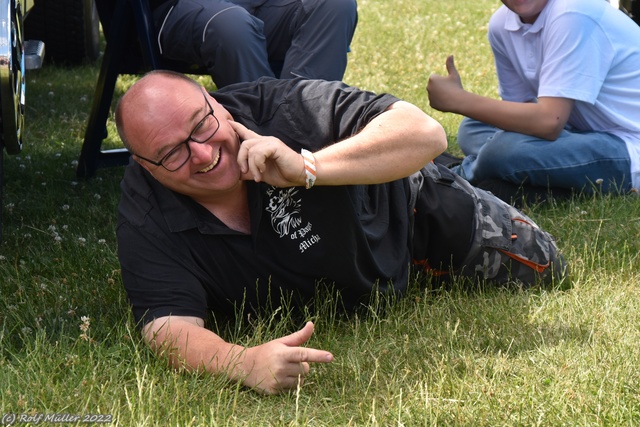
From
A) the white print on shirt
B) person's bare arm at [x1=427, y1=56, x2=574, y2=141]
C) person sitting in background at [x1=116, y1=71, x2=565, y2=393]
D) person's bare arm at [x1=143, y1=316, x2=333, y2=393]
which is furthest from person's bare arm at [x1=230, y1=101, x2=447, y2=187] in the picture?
person's bare arm at [x1=427, y1=56, x2=574, y2=141]

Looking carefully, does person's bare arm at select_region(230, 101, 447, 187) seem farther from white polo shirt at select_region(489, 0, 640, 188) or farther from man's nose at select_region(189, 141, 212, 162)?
white polo shirt at select_region(489, 0, 640, 188)

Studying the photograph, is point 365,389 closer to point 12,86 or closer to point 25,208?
point 12,86

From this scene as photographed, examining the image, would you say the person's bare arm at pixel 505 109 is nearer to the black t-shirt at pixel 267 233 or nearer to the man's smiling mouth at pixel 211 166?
the black t-shirt at pixel 267 233

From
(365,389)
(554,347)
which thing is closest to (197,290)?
(365,389)

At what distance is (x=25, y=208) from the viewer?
15.8 ft

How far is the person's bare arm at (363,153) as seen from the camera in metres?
2.73

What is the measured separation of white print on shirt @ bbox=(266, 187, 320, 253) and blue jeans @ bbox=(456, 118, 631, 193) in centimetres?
191

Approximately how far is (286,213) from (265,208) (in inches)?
2.7

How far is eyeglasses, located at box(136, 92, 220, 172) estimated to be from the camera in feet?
9.35

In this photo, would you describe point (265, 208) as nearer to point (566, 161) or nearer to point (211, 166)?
point (211, 166)

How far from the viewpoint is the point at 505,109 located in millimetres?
4699

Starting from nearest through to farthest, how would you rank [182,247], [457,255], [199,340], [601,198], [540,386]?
1. [540,386]
2. [199,340]
3. [182,247]
4. [457,255]
5. [601,198]

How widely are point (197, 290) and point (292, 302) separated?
0.42 metres

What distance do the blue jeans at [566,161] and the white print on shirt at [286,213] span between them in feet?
6.27
